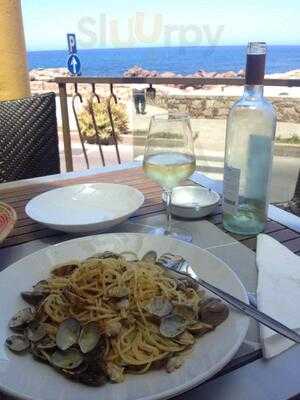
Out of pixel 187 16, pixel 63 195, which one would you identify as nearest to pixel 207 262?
pixel 63 195

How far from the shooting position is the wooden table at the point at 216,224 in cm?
48

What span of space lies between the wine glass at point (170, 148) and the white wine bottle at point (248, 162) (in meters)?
0.10

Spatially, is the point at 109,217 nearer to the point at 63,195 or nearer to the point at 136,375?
the point at 63,195

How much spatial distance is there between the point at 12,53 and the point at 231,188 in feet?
7.28

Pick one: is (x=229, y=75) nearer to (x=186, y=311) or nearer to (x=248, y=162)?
(x=248, y=162)

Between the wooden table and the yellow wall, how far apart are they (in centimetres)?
154

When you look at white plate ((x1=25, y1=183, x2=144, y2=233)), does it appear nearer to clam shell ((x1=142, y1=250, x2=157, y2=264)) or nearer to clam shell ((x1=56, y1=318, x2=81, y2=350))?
clam shell ((x1=142, y1=250, x2=157, y2=264))

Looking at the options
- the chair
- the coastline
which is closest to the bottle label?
the coastline

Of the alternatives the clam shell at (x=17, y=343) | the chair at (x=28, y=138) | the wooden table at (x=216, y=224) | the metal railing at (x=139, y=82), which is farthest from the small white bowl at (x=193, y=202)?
the metal railing at (x=139, y=82)

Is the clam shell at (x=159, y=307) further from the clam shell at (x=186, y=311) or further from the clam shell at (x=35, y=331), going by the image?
the clam shell at (x=35, y=331)

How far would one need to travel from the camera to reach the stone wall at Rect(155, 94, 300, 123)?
524 centimetres

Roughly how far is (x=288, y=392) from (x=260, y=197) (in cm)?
50

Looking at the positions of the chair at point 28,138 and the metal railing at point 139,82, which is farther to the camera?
the metal railing at point 139,82

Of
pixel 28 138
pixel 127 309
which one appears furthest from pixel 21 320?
pixel 28 138
